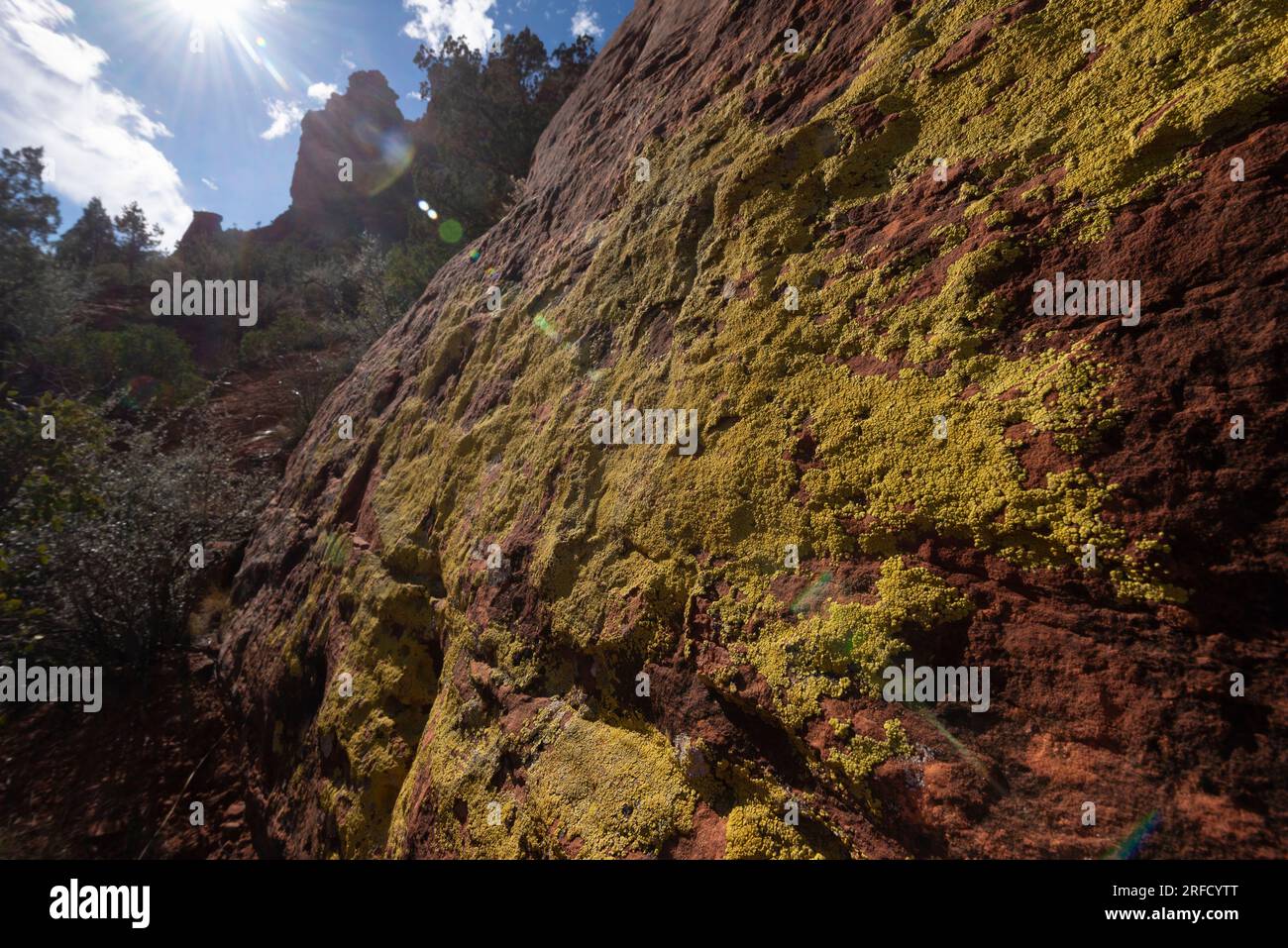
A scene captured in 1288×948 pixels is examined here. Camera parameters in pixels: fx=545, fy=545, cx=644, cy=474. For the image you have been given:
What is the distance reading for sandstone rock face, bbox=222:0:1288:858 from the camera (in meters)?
1.31

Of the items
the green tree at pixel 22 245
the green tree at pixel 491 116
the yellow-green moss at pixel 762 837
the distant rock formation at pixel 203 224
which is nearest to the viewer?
the yellow-green moss at pixel 762 837

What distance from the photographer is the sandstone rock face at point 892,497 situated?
1.31m

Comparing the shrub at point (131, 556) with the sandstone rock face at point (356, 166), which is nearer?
the shrub at point (131, 556)

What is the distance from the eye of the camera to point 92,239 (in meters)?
32.0

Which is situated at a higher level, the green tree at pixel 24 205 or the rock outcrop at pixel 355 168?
the rock outcrop at pixel 355 168

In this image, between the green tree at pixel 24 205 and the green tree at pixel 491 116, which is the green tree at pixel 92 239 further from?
the green tree at pixel 491 116

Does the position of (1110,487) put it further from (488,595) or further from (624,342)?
(488,595)

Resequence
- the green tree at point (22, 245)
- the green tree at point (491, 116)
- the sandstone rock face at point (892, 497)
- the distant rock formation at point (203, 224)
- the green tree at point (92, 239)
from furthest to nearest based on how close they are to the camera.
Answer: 1. the distant rock formation at point (203, 224)
2. the green tree at point (92, 239)
3. the green tree at point (491, 116)
4. the green tree at point (22, 245)
5. the sandstone rock face at point (892, 497)

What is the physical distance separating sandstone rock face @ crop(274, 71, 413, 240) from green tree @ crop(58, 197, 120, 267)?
10.5 m

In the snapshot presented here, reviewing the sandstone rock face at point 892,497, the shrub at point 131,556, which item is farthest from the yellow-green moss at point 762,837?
the shrub at point 131,556

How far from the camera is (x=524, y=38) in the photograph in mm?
18469

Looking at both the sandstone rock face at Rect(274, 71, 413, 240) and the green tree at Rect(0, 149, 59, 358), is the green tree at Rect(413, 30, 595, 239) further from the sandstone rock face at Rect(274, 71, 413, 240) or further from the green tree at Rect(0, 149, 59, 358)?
the sandstone rock face at Rect(274, 71, 413, 240)

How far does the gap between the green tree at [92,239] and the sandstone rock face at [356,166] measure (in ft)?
34.3
